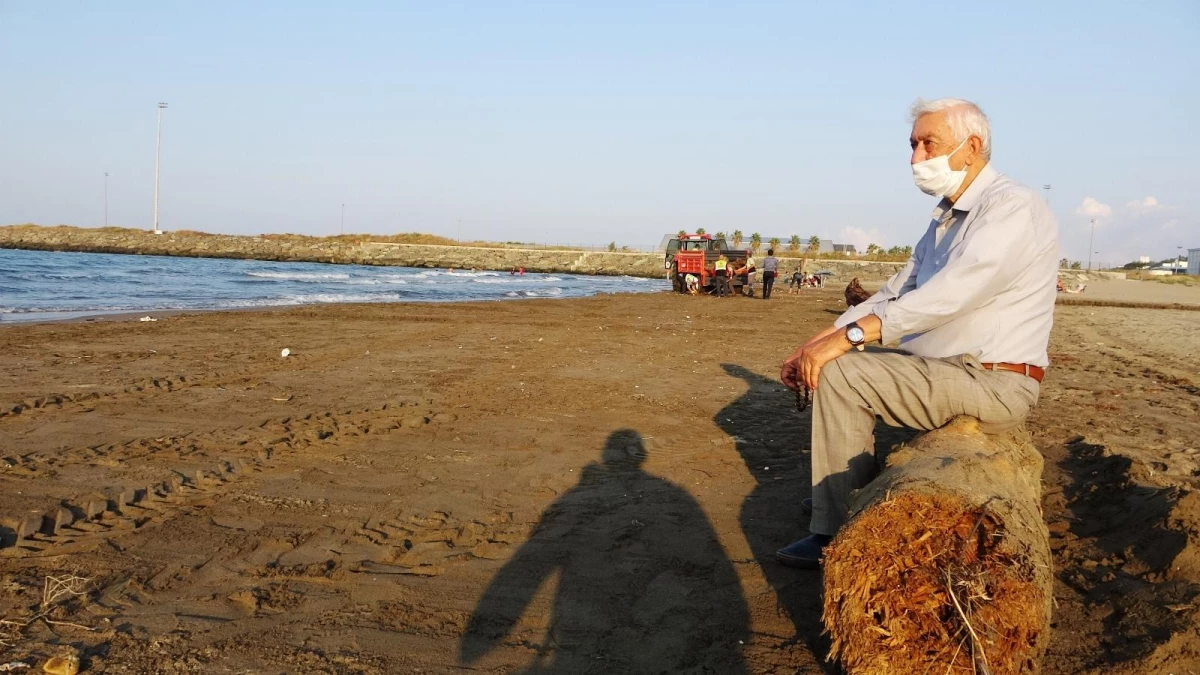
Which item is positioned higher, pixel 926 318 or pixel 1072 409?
pixel 926 318

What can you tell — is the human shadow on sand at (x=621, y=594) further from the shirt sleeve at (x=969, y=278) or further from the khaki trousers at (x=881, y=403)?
the shirt sleeve at (x=969, y=278)

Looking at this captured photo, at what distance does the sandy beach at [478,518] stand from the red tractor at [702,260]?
21019mm

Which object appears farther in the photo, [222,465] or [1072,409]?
[1072,409]

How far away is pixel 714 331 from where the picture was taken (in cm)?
1515

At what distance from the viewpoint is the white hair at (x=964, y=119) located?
3.76 m

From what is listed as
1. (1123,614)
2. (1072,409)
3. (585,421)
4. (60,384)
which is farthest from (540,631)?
(60,384)

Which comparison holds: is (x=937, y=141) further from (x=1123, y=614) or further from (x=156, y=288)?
(x=156, y=288)

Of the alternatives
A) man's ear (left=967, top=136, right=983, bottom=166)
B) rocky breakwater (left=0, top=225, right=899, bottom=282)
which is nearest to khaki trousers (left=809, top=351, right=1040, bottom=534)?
man's ear (left=967, top=136, right=983, bottom=166)

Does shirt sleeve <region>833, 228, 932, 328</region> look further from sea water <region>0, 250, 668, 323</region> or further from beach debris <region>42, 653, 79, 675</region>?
sea water <region>0, 250, 668, 323</region>

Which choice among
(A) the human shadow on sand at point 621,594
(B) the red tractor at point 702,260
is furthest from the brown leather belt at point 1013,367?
(B) the red tractor at point 702,260

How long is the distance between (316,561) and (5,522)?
1.58 meters

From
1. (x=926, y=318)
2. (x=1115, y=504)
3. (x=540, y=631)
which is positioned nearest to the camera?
(x=540, y=631)

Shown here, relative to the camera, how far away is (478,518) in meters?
4.45

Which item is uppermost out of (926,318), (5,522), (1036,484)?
(926,318)
